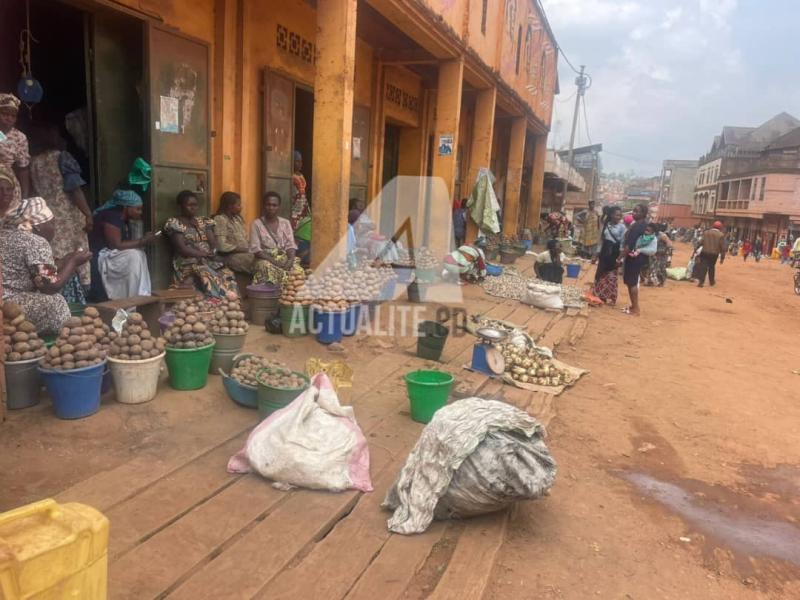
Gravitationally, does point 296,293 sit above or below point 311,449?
above

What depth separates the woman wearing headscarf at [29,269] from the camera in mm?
3727

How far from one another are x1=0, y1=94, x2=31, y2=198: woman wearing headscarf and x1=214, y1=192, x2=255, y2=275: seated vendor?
5.88 feet

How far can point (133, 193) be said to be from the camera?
205 inches

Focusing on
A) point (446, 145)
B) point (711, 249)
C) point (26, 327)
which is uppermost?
point (446, 145)

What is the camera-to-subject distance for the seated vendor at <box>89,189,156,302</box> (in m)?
5.10

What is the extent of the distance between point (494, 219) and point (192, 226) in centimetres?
→ 716

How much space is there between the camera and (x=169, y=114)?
5.67 m

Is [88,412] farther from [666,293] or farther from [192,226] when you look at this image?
[666,293]

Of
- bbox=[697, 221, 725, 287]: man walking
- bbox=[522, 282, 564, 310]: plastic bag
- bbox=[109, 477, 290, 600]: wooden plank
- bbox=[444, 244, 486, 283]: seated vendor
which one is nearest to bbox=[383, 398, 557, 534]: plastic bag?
bbox=[109, 477, 290, 600]: wooden plank

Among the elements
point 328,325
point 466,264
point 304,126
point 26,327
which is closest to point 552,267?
point 466,264

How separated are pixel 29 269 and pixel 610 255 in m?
9.09

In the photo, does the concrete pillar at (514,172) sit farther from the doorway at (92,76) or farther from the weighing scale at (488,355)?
the doorway at (92,76)

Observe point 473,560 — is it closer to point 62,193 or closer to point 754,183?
point 62,193

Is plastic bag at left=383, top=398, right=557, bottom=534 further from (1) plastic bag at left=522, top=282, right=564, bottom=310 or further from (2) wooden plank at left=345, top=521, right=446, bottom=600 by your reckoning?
(1) plastic bag at left=522, top=282, right=564, bottom=310
